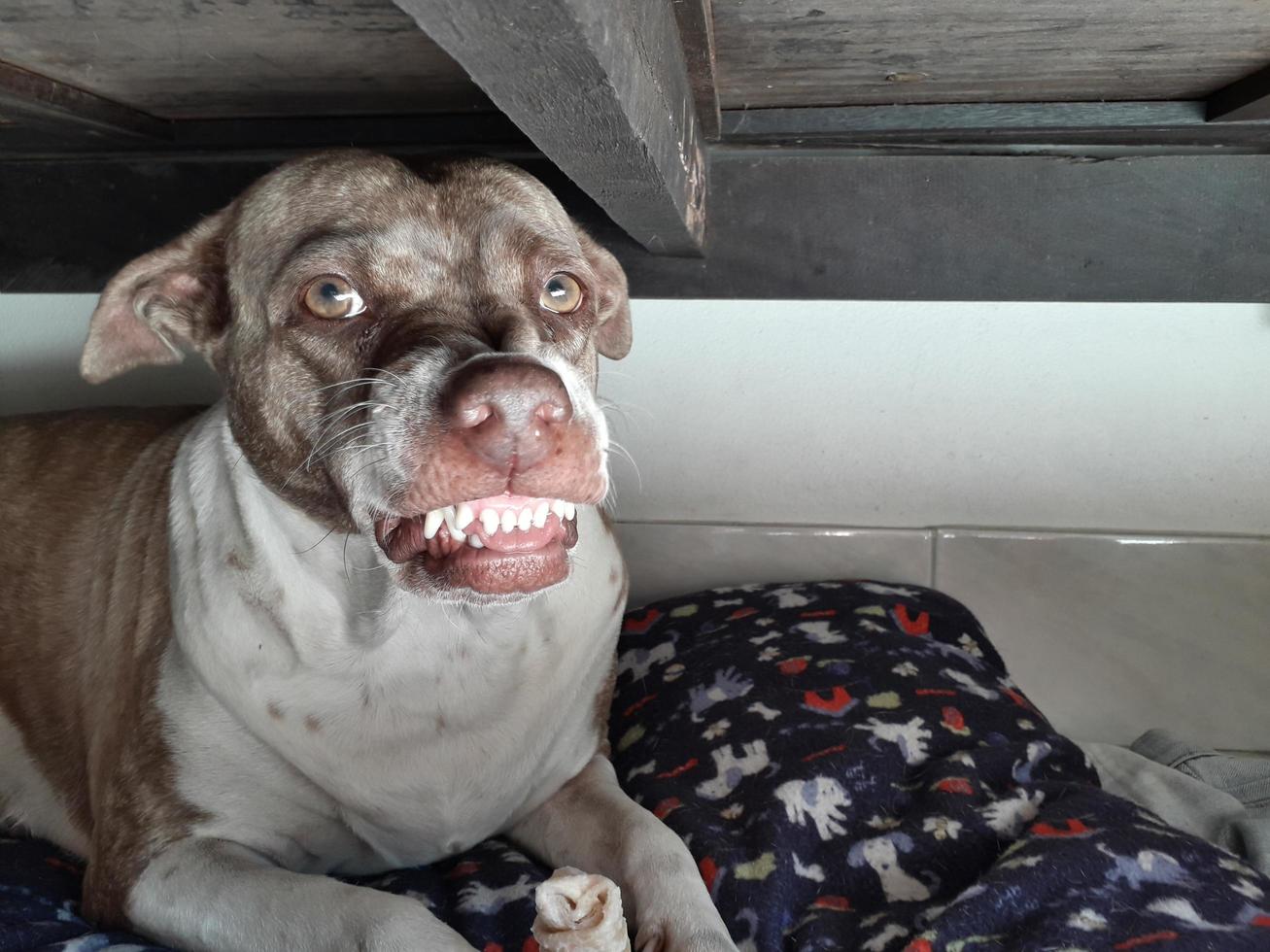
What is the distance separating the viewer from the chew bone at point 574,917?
1350 millimetres

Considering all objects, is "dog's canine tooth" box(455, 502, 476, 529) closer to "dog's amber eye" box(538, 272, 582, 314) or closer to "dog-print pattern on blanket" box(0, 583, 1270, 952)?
"dog's amber eye" box(538, 272, 582, 314)

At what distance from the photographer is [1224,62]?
1867mm

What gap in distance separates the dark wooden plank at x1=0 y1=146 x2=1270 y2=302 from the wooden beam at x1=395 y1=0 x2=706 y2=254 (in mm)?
448

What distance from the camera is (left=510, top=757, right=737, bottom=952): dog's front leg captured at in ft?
5.53

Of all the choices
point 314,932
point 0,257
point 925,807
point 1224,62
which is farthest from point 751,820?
point 0,257

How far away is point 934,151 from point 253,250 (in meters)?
1.29

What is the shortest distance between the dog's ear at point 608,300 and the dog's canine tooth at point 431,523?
57 cm

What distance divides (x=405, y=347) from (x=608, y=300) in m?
0.62

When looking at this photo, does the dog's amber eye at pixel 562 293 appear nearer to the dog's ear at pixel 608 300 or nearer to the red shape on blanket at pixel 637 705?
the dog's ear at pixel 608 300

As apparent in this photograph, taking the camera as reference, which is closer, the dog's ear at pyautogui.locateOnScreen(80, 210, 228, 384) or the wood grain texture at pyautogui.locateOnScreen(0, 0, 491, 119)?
the wood grain texture at pyautogui.locateOnScreen(0, 0, 491, 119)

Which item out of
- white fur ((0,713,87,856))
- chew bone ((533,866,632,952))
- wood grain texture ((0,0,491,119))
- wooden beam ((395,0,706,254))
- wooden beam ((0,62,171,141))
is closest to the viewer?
wooden beam ((395,0,706,254))

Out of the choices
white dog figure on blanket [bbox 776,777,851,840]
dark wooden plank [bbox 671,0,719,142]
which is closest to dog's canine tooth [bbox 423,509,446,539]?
dark wooden plank [bbox 671,0,719,142]

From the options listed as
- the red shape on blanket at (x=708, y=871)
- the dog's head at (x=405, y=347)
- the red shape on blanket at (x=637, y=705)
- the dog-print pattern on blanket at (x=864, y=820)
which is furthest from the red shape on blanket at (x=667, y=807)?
the dog's head at (x=405, y=347)

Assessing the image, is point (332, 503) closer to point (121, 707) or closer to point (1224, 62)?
point (121, 707)
